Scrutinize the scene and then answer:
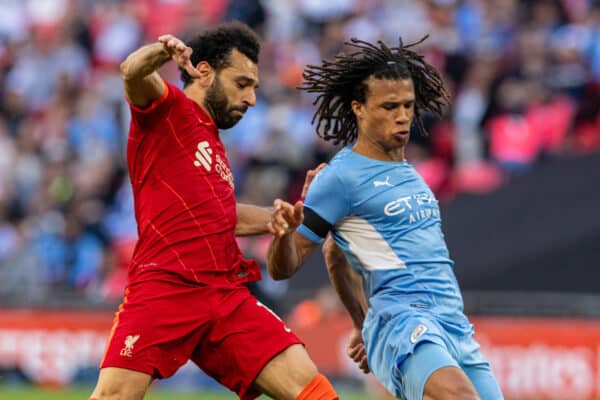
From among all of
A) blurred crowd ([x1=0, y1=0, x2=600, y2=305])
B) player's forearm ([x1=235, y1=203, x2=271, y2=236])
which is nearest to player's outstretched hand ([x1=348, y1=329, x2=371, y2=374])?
player's forearm ([x1=235, y1=203, x2=271, y2=236])

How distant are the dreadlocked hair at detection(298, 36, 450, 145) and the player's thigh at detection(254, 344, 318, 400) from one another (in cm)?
136

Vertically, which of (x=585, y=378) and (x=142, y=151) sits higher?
(x=142, y=151)

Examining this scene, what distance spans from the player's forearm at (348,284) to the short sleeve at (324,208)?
0.42 meters

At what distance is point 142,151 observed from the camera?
7512 millimetres

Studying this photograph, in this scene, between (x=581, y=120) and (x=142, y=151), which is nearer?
(x=142, y=151)

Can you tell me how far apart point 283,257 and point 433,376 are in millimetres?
1055

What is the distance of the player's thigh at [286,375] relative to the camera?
7.44 metres

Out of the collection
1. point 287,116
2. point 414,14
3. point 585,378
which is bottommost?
point 585,378

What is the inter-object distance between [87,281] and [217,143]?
919cm

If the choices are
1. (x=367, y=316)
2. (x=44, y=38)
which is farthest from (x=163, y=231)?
(x=44, y=38)

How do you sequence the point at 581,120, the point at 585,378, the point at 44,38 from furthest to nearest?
1. the point at 44,38
2. the point at 581,120
3. the point at 585,378

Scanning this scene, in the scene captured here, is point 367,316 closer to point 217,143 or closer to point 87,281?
point 217,143

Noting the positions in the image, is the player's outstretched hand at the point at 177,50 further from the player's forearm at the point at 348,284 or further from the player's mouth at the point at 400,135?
the player's forearm at the point at 348,284

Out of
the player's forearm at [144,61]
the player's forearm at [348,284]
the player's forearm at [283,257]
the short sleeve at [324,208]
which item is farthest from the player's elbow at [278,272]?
the player's forearm at [144,61]
